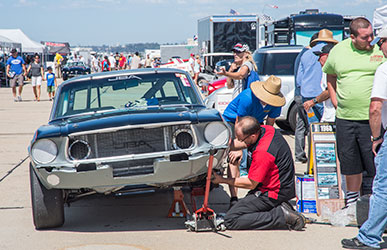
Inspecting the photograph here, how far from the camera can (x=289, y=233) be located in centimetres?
505

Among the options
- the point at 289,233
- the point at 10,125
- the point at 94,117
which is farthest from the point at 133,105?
the point at 10,125

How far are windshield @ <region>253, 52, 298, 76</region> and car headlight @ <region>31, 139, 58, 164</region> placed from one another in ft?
22.6

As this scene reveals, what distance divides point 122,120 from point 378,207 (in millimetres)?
2315

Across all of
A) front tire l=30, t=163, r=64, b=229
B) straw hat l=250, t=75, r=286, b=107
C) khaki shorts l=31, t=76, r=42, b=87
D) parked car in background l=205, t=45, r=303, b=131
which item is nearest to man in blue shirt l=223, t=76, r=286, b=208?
straw hat l=250, t=75, r=286, b=107

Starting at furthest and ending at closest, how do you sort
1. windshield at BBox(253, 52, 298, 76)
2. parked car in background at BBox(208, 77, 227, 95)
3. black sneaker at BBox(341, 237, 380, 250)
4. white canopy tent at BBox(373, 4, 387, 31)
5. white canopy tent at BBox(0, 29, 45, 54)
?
white canopy tent at BBox(0, 29, 45, 54) → white canopy tent at BBox(373, 4, 387, 31) → parked car in background at BBox(208, 77, 227, 95) → windshield at BBox(253, 52, 298, 76) → black sneaker at BBox(341, 237, 380, 250)

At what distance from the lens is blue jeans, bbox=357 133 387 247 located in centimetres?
426

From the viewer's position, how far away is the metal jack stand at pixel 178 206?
18.2 ft

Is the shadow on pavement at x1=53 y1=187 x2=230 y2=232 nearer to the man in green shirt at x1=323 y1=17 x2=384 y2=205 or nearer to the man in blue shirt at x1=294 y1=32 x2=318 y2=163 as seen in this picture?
the man in green shirt at x1=323 y1=17 x2=384 y2=205

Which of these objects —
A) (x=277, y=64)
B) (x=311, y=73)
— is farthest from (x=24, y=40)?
(x=311, y=73)

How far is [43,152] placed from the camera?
4.86 meters

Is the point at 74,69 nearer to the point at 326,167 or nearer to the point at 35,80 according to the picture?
the point at 35,80

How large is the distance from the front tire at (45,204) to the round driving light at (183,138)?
1224mm

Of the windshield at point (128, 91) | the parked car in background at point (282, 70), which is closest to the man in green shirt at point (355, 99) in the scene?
the windshield at point (128, 91)

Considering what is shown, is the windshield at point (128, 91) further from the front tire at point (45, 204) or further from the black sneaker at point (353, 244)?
the black sneaker at point (353, 244)
